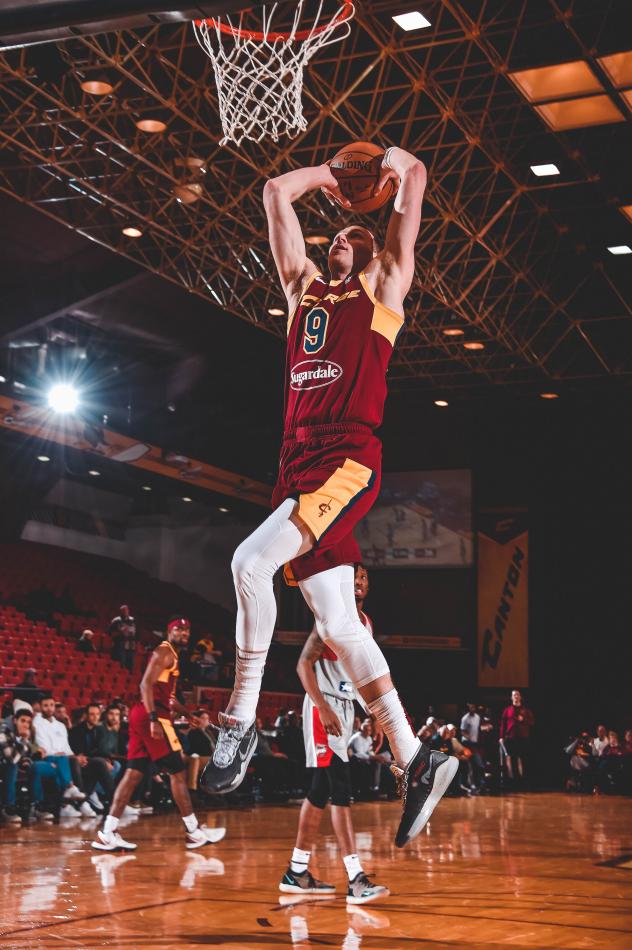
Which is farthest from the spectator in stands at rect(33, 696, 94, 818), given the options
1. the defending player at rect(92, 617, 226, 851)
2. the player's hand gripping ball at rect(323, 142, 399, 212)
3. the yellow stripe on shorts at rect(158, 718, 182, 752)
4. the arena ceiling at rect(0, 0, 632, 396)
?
the player's hand gripping ball at rect(323, 142, 399, 212)

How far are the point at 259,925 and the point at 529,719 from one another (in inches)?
653

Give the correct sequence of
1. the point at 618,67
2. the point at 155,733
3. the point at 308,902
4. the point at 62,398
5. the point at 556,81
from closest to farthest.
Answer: the point at 308,902, the point at 155,733, the point at 618,67, the point at 556,81, the point at 62,398

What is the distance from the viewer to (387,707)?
3.80 meters

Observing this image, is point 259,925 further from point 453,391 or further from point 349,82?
point 453,391

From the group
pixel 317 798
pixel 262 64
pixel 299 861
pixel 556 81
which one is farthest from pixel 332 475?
pixel 556 81

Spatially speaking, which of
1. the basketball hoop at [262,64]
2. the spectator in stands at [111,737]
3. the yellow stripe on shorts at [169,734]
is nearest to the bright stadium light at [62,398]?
the spectator in stands at [111,737]

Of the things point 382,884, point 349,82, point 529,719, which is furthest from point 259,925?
point 529,719

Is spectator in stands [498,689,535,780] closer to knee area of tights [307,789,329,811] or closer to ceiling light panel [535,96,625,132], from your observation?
ceiling light panel [535,96,625,132]

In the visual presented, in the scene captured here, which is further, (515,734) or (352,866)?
(515,734)

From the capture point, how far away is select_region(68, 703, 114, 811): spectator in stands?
13.3 m

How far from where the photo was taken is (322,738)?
7.72 meters

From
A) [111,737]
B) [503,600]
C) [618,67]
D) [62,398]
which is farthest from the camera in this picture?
[503,600]

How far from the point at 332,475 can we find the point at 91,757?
1064 cm

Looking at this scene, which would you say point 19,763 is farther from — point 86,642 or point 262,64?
point 262,64
